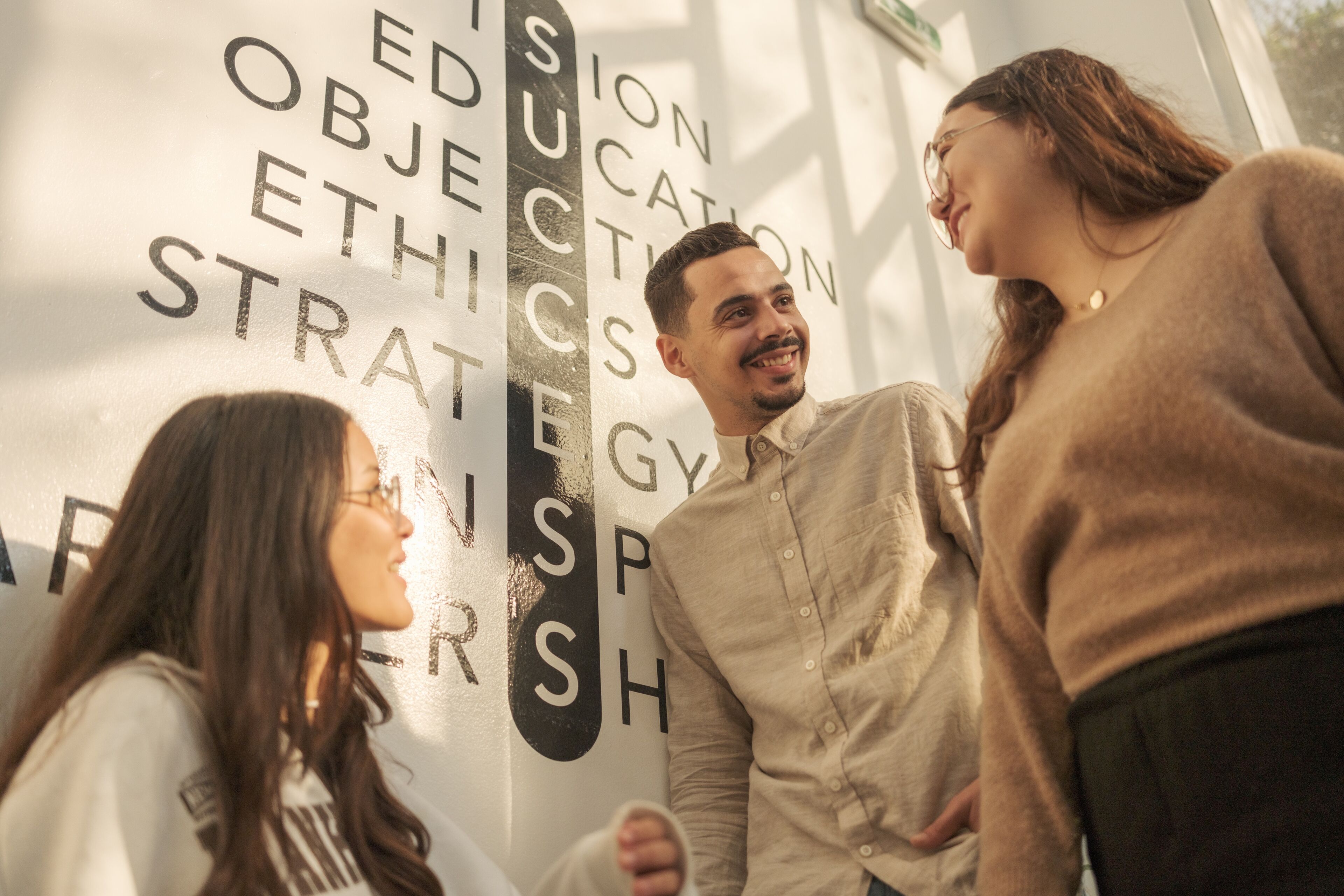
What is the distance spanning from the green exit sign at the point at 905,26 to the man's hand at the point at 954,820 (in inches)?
110

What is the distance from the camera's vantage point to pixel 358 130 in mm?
1878

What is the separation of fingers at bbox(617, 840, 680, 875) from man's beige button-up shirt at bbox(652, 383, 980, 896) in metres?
0.51

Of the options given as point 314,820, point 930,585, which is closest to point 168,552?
point 314,820

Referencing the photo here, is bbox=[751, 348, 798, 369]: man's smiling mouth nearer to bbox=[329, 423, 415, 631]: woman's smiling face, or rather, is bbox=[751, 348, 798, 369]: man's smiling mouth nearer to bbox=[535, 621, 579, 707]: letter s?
bbox=[535, 621, 579, 707]: letter s

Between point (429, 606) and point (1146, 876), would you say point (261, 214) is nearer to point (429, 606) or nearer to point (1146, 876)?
point (429, 606)

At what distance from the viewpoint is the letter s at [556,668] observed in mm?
1751

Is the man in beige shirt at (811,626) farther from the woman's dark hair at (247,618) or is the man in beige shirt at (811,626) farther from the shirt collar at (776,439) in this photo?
the woman's dark hair at (247,618)

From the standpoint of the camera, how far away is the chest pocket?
166cm

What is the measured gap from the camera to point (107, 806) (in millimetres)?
909

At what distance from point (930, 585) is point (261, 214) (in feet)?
3.90

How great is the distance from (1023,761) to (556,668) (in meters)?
0.81

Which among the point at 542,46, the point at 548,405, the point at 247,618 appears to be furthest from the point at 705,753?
the point at 542,46

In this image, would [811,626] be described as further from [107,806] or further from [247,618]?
[107,806]

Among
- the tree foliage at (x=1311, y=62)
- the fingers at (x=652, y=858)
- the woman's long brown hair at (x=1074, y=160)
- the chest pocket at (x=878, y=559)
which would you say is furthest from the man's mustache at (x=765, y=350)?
the tree foliage at (x=1311, y=62)
